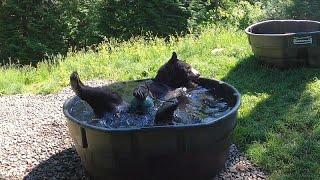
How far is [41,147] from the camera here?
511 centimetres

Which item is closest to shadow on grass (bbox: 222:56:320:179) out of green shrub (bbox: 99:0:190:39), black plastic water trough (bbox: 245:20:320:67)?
black plastic water trough (bbox: 245:20:320:67)

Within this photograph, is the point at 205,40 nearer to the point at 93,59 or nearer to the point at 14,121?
the point at 93,59

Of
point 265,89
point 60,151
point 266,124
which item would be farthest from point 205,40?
point 60,151

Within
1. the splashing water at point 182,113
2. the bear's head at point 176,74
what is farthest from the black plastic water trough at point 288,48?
the bear's head at point 176,74

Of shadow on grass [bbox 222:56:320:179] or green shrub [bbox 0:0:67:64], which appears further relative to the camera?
green shrub [bbox 0:0:67:64]

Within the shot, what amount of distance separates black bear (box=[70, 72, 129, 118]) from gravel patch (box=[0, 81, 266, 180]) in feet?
2.37

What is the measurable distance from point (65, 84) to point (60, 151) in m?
2.51

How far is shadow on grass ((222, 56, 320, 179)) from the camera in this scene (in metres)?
4.46

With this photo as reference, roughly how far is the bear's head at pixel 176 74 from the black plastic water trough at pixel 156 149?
852 millimetres

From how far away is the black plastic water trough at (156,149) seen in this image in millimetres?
3682

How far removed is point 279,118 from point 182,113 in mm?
1606

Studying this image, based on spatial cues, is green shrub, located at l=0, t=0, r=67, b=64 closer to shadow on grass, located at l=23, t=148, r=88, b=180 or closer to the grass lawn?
the grass lawn

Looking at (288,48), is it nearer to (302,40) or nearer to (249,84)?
(302,40)

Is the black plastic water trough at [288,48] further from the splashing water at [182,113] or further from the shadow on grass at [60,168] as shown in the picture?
the shadow on grass at [60,168]
